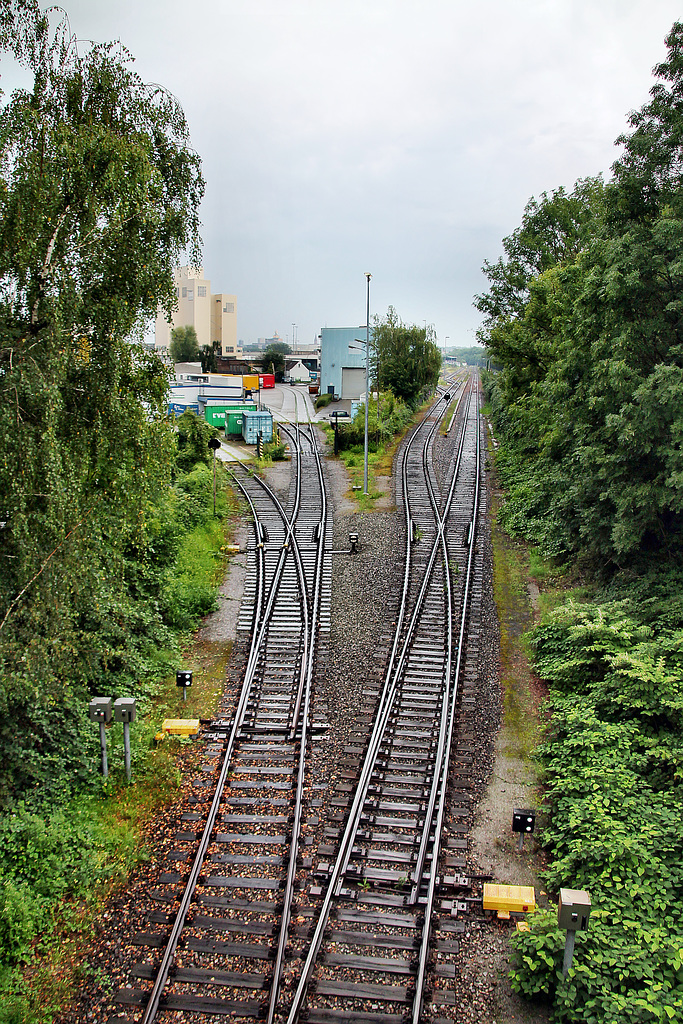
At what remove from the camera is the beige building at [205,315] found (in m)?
112

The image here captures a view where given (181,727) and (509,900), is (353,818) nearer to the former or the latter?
(509,900)

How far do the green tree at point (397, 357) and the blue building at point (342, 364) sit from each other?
42.5ft

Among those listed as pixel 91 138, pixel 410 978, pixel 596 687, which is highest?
pixel 91 138

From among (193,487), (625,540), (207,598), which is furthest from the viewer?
(193,487)

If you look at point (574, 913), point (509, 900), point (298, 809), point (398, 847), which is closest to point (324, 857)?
point (298, 809)

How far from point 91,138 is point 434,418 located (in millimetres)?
39505

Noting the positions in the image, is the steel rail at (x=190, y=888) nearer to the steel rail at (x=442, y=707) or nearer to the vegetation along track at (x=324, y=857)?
the vegetation along track at (x=324, y=857)

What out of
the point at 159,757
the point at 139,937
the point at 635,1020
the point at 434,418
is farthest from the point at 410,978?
the point at 434,418

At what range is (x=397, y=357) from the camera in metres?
45.7

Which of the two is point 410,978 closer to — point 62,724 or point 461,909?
point 461,909

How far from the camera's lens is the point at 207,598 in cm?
1727

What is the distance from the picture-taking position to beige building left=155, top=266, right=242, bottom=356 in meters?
112

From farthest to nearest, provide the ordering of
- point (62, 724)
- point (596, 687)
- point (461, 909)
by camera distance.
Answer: point (596, 687)
point (62, 724)
point (461, 909)

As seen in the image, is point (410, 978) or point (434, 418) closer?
point (410, 978)
